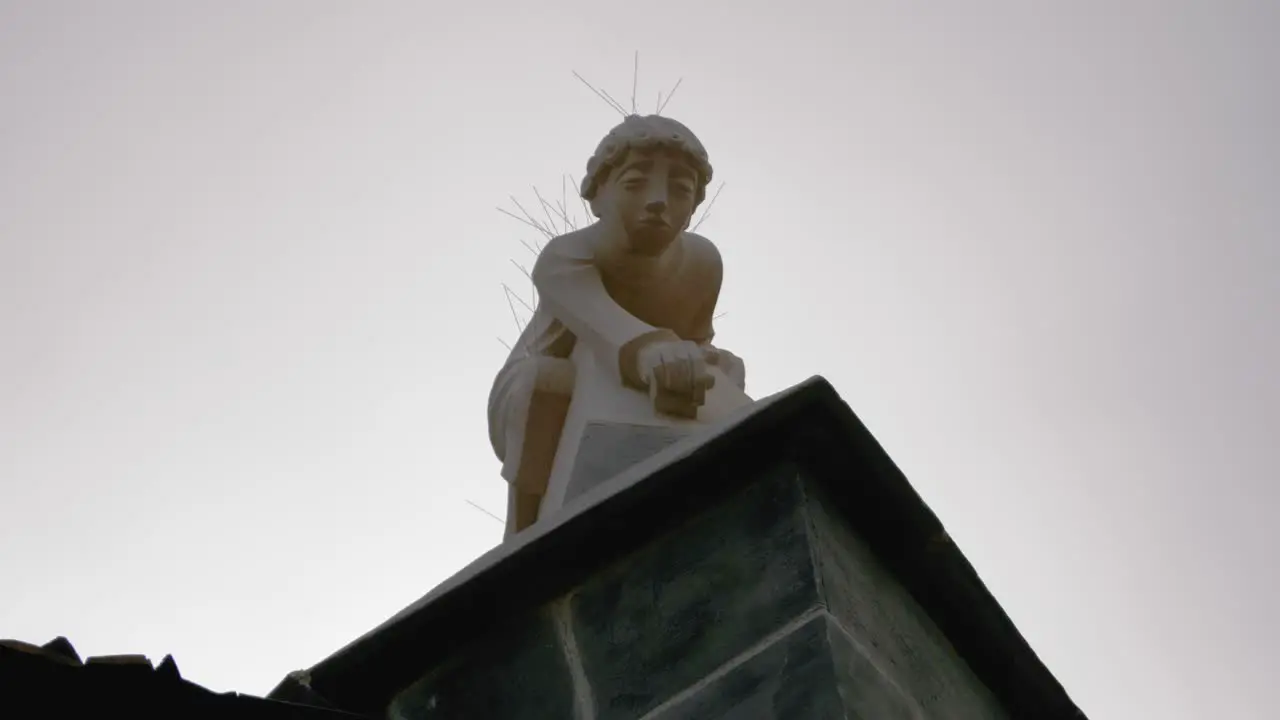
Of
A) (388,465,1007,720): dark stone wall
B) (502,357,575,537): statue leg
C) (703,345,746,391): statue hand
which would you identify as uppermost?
(703,345,746,391): statue hand

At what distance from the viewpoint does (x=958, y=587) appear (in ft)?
13.9

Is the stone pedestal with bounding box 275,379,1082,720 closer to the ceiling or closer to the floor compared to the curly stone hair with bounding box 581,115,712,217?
closer to the floor

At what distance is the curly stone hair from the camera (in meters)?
5.41

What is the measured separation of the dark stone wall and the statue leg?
1328 mm

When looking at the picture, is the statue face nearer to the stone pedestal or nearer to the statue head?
the statue head

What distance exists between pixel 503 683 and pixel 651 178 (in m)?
1.83

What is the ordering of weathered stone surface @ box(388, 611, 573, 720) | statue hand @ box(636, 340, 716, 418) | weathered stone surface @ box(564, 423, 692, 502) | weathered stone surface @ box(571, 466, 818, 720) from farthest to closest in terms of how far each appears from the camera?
statue hand @ box(636, 340, 716, 418) < weathered stone surface @ box(564, 423, 692, 502) < weathered stone surface @ box(388, 611, 573, 720) < weathered stone surface @ box(571, 466, 818, 720)

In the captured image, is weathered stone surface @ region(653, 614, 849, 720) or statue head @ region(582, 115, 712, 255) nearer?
weathered stone surface @ region(653, 614, 849, 720)

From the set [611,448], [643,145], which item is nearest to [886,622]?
[611,448]

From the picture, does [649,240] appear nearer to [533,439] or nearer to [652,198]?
[652,198]

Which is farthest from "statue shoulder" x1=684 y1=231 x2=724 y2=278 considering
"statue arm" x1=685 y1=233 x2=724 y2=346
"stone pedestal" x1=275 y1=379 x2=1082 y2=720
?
"stone pedestal" x1=275 y1=379 x2=1082 y2=720

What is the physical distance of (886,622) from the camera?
13.1 ft

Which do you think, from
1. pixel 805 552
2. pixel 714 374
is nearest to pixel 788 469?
pixel 805 552

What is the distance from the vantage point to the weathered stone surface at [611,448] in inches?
185
